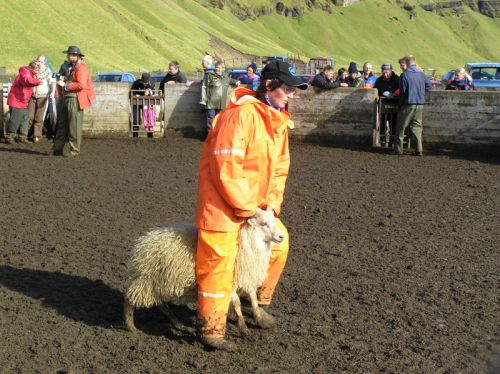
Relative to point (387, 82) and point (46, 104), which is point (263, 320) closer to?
point (387, 82)

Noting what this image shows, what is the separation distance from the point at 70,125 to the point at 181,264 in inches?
350

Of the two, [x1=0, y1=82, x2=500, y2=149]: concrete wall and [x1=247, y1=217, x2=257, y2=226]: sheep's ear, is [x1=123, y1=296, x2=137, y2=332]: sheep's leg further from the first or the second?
[x1=0, y1=82, x2=500, y2=149]: concrete wall

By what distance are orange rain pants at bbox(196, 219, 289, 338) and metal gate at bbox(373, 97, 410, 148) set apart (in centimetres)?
1115

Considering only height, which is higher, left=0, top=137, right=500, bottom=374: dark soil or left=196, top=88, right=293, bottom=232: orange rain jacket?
left=196, top=88, right=293, bottom=232: orange rain jacket

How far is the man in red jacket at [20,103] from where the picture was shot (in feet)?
51.6

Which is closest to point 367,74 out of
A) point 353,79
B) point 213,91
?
point 353,79

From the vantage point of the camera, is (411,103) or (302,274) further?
(411,103)

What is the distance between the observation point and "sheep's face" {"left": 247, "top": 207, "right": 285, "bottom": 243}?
5070mm

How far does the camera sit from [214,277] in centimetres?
486

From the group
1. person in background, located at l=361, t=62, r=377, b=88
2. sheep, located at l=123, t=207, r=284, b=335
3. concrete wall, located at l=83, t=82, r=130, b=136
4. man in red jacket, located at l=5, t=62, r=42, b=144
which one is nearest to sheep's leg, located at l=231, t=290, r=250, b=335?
sheep, located at l=123, t=207, r=284, b=335

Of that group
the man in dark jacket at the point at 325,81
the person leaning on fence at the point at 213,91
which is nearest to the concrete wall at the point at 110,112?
the person leaning on fence at the point at 213,91

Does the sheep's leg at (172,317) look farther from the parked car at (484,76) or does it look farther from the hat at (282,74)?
the parked car at (484,76)

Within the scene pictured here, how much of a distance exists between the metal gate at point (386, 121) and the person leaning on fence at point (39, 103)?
7.90 metres

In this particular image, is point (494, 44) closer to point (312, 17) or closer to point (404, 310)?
point (312, 17)
